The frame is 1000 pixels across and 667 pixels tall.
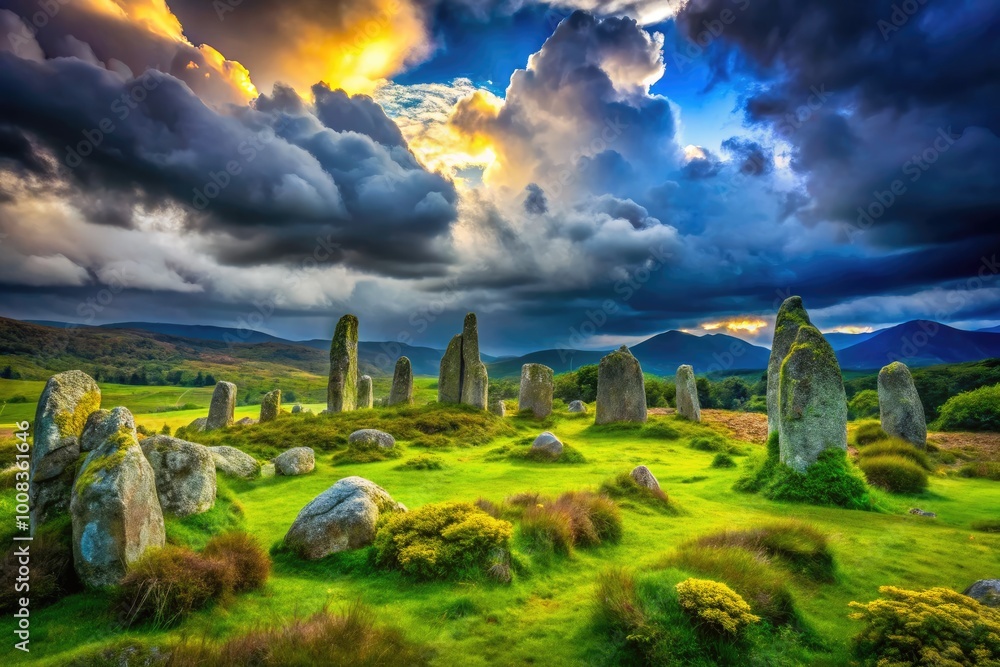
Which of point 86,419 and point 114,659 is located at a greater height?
point 86,419

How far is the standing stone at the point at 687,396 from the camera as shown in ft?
124

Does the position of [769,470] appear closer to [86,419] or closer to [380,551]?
[380,551]

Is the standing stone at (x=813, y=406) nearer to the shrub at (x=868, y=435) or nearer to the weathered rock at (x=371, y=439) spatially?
the shrub at (x=868, y=435)

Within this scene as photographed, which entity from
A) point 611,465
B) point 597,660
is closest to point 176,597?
point 597,660

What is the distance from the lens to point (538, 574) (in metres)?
9.34

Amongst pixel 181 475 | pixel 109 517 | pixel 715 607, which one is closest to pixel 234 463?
pixel 181 475

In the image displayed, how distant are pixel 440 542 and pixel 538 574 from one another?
6.47 feet

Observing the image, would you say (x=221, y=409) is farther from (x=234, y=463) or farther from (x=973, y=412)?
(x=973, y=412)

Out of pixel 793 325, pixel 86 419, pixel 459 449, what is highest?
pixel 793 325

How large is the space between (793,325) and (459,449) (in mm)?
17085

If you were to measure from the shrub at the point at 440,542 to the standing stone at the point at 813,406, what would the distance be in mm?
11228

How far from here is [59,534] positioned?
831 cm

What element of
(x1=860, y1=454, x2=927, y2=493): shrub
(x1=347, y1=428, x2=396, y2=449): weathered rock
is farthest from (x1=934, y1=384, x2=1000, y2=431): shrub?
(x1=347, y1=428, x2=396, y2=449): weathered rock

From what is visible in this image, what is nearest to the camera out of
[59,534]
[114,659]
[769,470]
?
[114,659]
